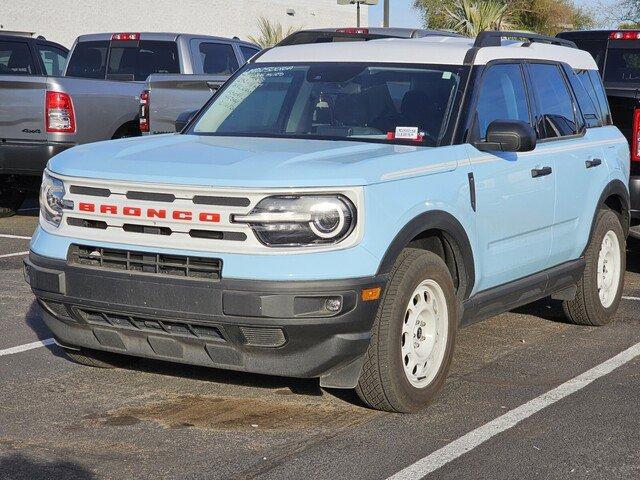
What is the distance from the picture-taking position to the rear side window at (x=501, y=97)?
20.9 ft

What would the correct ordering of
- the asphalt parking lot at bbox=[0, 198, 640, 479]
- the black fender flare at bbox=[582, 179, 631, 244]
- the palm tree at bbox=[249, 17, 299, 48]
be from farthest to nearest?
the palm tree at bbox=[249, 17, 299, 48]
the black fender flare at bbox=[582, 179, 631, 244]
the asphalt parking lot at bbox=[0, 198, 640, 479]

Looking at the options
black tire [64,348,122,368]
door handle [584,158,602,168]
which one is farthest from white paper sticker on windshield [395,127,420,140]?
black tire [64,348,122,368]

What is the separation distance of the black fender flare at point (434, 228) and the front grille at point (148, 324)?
809 mm

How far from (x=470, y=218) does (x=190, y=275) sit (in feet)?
5.14

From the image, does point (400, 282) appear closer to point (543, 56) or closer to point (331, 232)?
point (331, 232)

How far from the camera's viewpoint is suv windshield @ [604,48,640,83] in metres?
12.9

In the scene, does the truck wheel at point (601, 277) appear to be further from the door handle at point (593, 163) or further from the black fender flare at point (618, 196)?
the door handle at point (593, 163)

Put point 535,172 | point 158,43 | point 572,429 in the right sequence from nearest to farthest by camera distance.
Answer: point 572,429 < point 535,172 < point 158,43

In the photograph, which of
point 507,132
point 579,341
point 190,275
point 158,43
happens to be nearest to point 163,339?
point 190,275

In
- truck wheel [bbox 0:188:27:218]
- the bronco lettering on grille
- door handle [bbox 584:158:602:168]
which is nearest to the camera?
the bronco lettering on grille

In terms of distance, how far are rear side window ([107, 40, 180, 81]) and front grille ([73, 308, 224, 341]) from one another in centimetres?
868

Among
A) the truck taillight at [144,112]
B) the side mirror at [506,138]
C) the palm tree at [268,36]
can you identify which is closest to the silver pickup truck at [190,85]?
the truck taillight at [144,112]

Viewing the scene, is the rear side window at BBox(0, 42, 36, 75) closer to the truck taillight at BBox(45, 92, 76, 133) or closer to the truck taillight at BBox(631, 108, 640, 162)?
the truck taillight at BBox(45, 92, 76, 133)

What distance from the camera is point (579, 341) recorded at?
24.1ft
